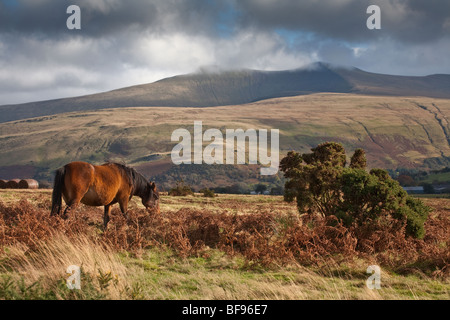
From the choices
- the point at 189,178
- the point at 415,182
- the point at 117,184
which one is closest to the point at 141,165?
the point at 189,178

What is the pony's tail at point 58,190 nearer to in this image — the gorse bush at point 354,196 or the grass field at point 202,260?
the grass field at point 202,260

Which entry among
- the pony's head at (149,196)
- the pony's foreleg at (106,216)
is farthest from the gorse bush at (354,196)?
the pony's foreleg at (106,216)

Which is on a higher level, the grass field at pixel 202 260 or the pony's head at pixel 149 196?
the pony's head at pixel 149 196

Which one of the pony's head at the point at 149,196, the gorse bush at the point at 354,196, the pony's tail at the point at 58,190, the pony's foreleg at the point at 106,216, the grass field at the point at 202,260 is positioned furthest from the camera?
the pony's head at the point at 149,196

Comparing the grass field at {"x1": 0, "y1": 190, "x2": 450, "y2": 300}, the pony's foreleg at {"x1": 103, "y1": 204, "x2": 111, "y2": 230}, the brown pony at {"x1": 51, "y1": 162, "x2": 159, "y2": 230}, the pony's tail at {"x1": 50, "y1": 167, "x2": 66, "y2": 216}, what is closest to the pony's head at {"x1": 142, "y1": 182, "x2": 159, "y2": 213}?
the brown pony at {"x1": 51, "y1": 162, "x2": 159, "y2": 230}

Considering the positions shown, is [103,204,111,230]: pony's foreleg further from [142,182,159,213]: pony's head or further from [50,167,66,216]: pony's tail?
[142,182,159,213]: pony's head

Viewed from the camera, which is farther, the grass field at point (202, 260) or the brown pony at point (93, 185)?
the brown pony at point (93, 185)

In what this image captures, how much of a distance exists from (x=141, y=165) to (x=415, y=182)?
99912mm

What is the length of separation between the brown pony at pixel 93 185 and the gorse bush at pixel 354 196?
6.28 m

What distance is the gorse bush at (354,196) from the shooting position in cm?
1423

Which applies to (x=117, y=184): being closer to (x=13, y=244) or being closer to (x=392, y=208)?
(x=13, y=244)

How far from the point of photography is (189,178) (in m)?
142

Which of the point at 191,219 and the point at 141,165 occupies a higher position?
the point at 191,219

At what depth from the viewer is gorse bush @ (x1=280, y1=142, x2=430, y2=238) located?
1423 cm
